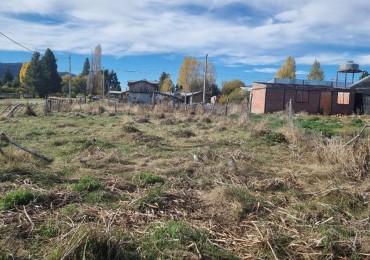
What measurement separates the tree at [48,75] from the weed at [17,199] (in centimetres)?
6819

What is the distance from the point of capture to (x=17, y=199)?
5.18 meters

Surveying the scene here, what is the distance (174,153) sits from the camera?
1052 centimetres

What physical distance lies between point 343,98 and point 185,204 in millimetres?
40212

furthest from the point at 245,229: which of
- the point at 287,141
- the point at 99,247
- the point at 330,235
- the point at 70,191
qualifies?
the point at 287,141

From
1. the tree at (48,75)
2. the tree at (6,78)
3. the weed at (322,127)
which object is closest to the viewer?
the weed at (322,127)

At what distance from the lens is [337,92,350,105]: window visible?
133 ft

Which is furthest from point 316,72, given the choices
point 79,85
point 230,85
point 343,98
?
point 79,85

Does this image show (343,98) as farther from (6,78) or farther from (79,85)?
(6,78)

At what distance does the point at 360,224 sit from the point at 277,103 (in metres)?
35.2

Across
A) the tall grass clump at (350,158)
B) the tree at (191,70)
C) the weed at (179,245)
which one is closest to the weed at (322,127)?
the tall grass clump at (350,158)

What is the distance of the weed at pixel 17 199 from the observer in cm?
502

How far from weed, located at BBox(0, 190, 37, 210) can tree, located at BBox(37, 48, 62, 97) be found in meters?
68.2

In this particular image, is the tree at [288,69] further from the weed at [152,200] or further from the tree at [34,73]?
the weed at [152,200]

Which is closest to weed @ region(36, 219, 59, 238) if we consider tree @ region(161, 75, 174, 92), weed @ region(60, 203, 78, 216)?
weed @ region(60, 203, 78, 216)
